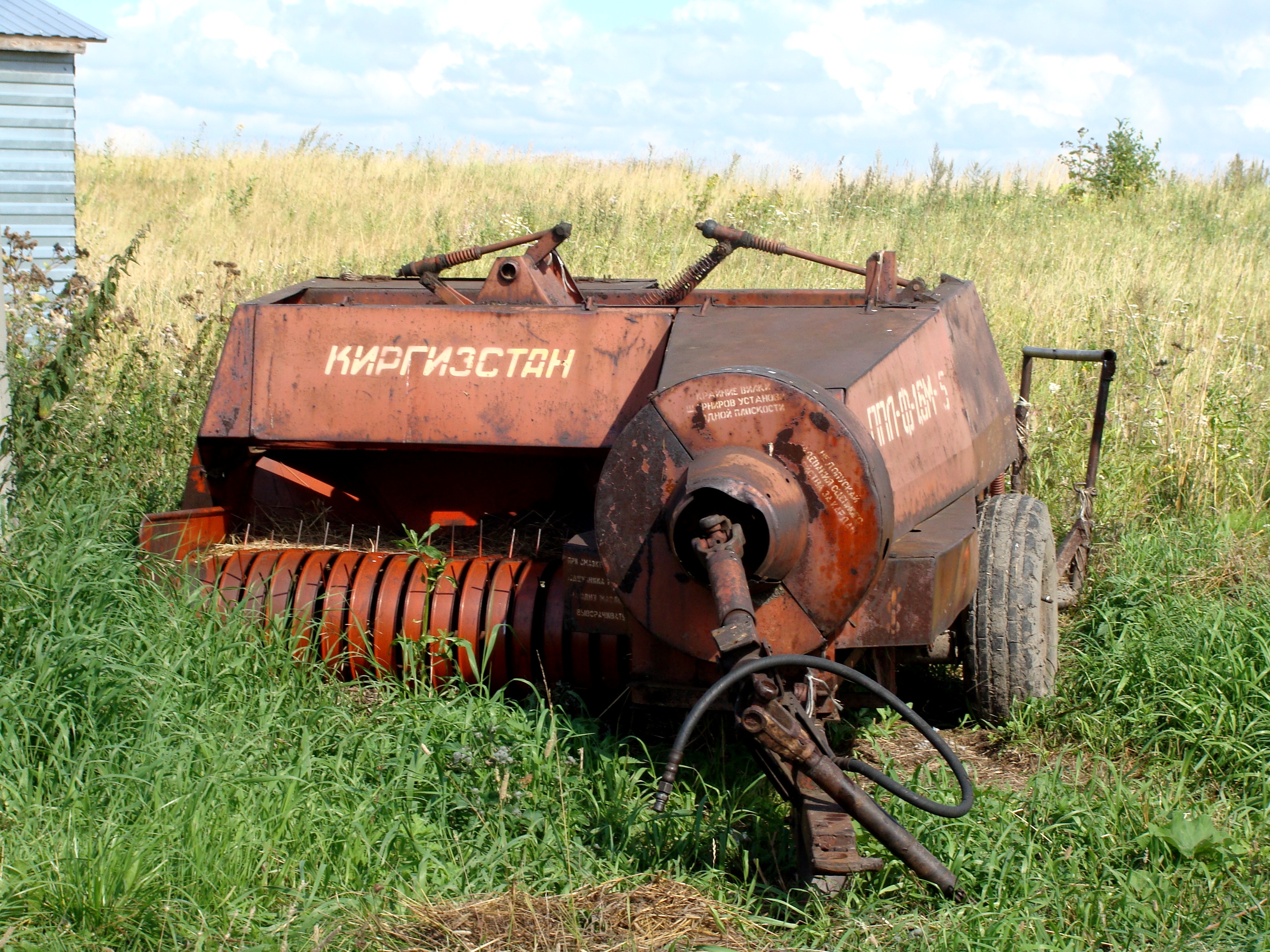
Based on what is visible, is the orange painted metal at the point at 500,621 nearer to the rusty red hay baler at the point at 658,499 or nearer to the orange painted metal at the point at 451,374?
the rusty red hay baler at the point at 658,499

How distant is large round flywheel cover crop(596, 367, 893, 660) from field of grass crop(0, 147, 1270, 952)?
52 cm

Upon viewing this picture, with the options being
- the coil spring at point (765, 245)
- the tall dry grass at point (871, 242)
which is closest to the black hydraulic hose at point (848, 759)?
the coil spring at point (765, 245)

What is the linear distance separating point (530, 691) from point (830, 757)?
1450mm

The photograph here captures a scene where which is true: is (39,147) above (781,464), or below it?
above

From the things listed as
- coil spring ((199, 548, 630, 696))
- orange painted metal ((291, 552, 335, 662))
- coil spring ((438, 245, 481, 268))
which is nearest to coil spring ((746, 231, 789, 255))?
coil spring ((438, 245, 481, 268))

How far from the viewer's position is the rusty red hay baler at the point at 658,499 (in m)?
2.65

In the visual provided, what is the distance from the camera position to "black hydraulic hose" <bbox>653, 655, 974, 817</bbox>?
7.39ft

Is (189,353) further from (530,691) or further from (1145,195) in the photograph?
(1145,195)

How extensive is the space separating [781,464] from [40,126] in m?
9.14

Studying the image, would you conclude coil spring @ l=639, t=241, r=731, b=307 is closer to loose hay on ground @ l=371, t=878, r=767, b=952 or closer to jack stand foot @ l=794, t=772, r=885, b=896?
jack stand foot @ l=794, t=772, r=885, b=896

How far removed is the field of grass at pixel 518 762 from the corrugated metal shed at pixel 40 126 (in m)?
3.97

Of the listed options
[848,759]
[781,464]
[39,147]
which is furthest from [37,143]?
[848,759]

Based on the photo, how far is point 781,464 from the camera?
2709 millimetres

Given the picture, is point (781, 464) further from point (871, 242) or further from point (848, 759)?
point (871, 242)
